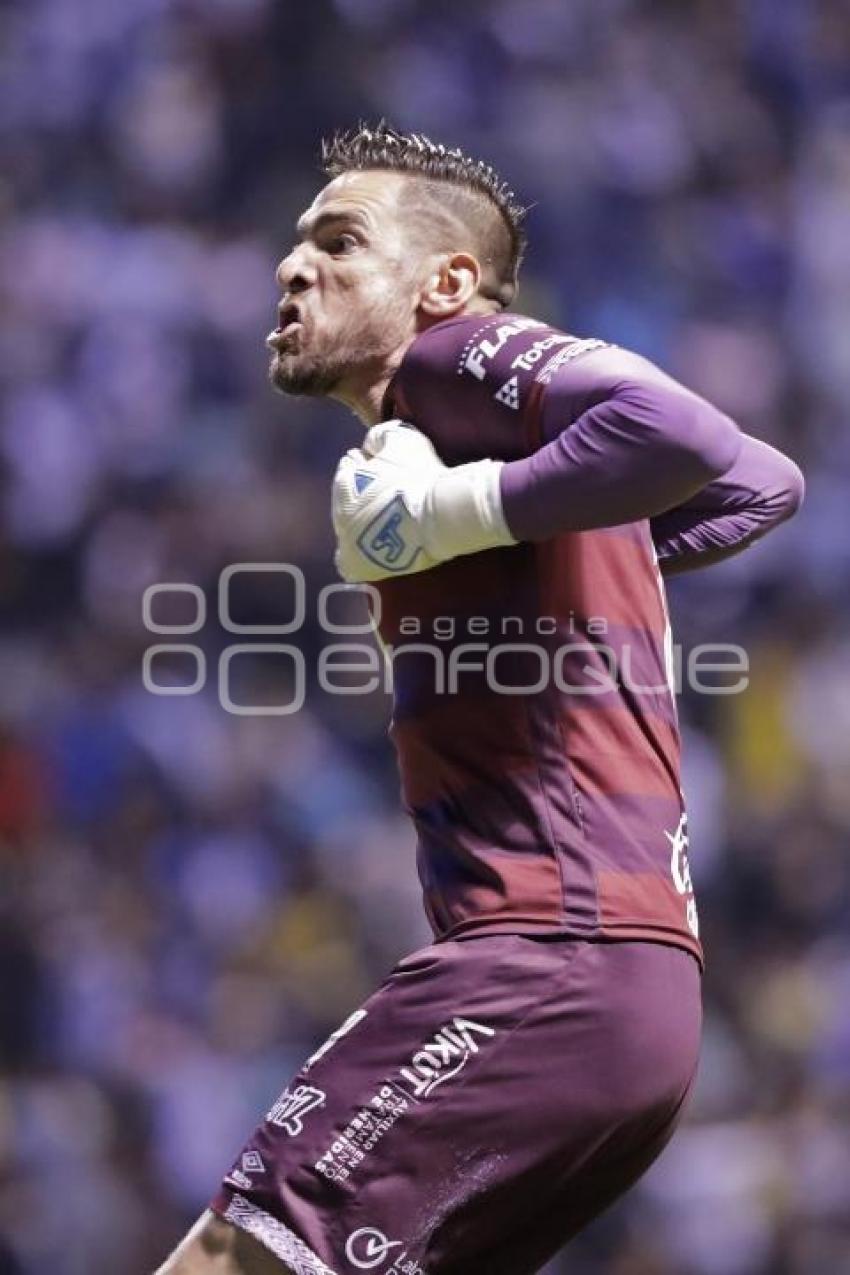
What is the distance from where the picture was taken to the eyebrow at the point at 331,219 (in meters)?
3.56

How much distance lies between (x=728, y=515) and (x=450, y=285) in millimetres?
616

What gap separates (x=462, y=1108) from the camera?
2896 millimetres

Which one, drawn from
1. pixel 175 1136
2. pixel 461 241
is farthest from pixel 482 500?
pixel 175 1136

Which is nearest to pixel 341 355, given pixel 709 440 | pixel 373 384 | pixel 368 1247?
pixel 373 384

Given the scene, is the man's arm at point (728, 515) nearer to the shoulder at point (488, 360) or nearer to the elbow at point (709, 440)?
the shoulder at point (488, 360)

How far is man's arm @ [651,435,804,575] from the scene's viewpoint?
142 inches

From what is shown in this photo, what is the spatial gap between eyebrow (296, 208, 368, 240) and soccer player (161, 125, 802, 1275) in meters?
0.40

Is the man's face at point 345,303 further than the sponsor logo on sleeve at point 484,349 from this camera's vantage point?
Yes

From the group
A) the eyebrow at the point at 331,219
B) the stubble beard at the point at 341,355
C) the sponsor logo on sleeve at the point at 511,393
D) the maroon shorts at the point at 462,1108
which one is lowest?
the maroon shorts at the point at 462,1108

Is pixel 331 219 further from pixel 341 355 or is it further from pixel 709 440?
pixel 709 440

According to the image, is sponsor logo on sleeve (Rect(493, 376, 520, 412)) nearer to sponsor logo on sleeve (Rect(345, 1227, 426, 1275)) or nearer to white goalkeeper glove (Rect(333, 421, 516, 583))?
white goalkeeper glove (Rect(333, 421, 516, 583))

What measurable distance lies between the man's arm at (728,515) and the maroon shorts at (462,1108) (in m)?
0.88

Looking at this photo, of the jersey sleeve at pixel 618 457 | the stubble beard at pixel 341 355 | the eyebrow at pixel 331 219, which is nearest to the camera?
the jersey sleeve at pixel 618 457

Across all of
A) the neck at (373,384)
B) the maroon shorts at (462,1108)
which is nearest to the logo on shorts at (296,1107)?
the maroon shorts at (462,1108)
